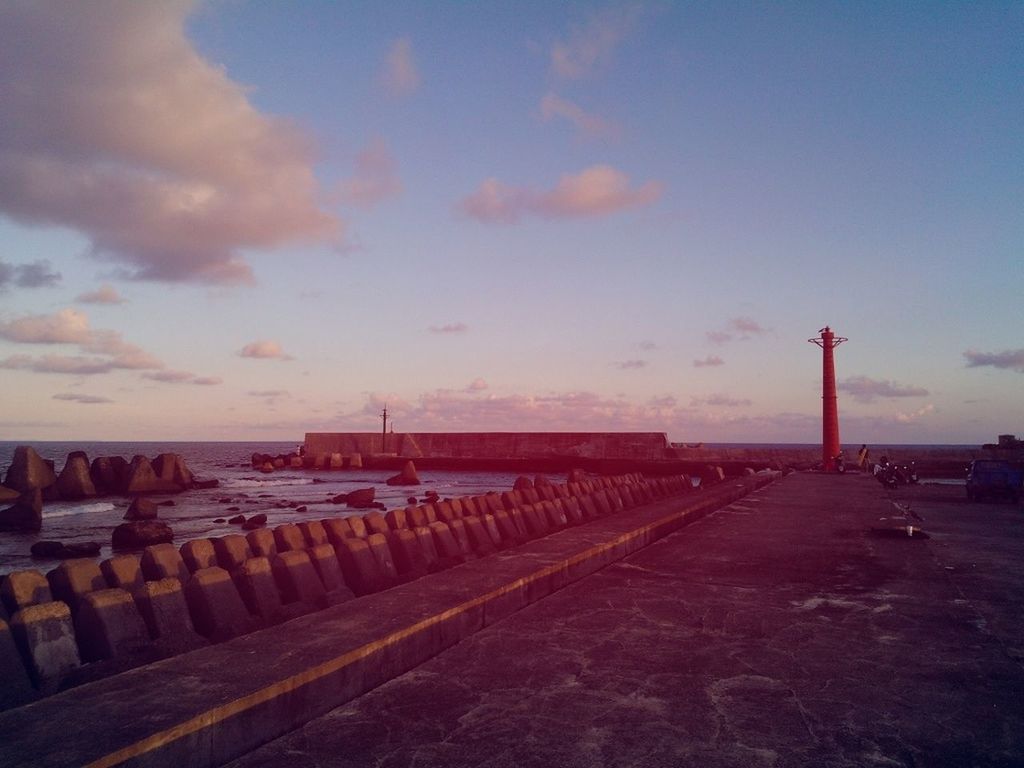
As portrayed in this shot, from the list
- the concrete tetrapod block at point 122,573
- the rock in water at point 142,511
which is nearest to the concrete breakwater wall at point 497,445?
the rock in water at point 142,511

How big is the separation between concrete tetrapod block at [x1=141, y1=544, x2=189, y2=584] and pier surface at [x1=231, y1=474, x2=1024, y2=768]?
243 centimetres

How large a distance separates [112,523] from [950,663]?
24.8 metres

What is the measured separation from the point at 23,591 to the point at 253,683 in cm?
232

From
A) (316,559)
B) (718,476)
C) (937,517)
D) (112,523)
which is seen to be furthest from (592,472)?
(316,559)

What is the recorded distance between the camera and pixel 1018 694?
3734 mm

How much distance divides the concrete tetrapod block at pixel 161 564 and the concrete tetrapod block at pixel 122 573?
157mm

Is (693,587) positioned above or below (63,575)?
below

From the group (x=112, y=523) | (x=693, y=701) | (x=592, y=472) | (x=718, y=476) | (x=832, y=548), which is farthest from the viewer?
(x=592, y=472)

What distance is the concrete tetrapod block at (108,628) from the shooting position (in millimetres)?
4035

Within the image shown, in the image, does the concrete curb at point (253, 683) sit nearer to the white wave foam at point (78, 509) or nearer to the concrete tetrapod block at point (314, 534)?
the concrete tetrapod block at point (314, 534)

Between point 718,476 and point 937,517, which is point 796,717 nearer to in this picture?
point 937,517

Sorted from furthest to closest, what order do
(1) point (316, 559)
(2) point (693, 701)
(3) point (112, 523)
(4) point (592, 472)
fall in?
(4) point (592, 472) → (3) point (112, 523) → (1) point (316, 559) → (2) point (693, 701)

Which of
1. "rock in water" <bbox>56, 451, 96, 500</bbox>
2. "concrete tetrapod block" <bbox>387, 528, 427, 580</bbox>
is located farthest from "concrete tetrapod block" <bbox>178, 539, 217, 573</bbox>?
"rock in water" <bbox>56, 451, 96, 500</bbox>

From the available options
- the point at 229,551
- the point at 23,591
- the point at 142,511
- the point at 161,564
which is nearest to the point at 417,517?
the point at 229,551
